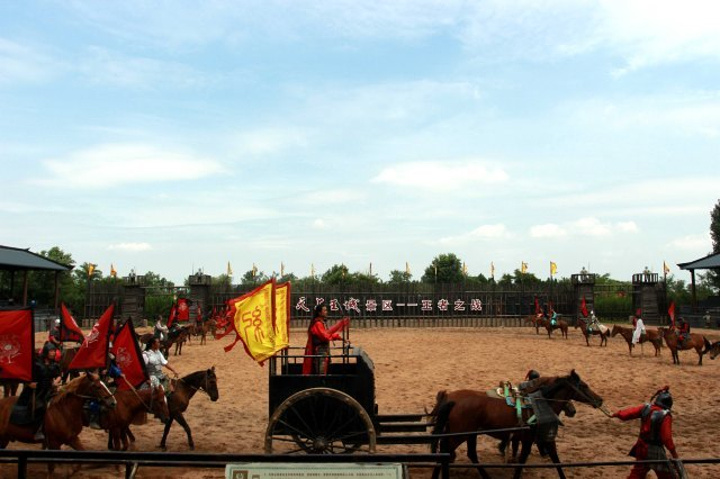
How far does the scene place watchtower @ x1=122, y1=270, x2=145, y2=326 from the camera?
34.5 m

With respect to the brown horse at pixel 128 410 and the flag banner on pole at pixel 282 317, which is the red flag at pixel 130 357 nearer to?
the brown horse at pixel 128 410

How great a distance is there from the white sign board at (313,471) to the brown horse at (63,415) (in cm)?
459

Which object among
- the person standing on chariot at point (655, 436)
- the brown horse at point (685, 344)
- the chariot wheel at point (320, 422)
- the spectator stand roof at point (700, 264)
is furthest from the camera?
the spectator stand roof at point (700, 264)

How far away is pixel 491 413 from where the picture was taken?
728cm

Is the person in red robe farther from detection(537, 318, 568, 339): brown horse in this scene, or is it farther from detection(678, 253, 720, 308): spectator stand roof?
detection(678, 253, 720, 308): spectator stand roof

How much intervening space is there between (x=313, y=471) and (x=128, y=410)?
5.58 m

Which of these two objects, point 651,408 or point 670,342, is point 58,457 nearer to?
point 651,408

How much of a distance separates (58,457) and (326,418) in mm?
3913

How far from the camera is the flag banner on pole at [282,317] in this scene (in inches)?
298

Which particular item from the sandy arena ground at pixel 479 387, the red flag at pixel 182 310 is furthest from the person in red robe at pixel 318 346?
the red flag at pixel 182 310

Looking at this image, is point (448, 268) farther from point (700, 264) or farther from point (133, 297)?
point (133, 297)

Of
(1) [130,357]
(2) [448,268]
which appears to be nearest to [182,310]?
(1) [130,357]

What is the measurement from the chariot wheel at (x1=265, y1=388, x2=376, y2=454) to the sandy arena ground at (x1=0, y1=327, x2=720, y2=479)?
1.43m

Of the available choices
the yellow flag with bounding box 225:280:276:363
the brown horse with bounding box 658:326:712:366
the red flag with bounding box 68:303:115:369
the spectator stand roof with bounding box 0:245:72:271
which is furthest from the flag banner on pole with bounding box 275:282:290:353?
the spectator stand roof with bounding box 0:245:72:271
